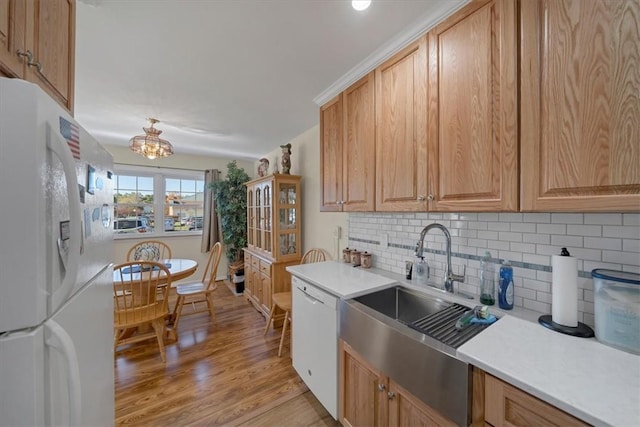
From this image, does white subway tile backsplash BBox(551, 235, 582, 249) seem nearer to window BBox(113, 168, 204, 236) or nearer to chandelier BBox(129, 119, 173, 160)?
chandelier BBox(129, 119, 173, 160)

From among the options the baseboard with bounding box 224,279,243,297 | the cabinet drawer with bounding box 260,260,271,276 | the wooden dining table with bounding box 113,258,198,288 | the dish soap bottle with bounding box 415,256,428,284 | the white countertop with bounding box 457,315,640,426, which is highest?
the dish soap bottle with bounding box 415,256,428,284

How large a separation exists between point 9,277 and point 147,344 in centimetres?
262

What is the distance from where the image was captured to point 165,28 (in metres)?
1.33

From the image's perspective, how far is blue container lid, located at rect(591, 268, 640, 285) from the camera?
2.60 feet

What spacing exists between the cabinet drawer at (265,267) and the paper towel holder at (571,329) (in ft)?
8.07

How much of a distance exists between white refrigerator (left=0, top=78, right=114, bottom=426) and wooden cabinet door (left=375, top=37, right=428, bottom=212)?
1381mm

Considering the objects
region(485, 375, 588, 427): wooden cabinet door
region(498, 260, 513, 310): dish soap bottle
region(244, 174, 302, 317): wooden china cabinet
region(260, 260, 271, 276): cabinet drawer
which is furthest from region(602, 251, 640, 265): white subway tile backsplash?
region(260, 260, 271, 276): cabinet drawer

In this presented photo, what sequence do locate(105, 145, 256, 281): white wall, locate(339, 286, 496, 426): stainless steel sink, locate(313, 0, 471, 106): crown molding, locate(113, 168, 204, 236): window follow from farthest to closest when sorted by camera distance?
locate(113, 168, 204, 236): window < locate(105, 145, 256, 281): white wall < locate(313, 0, 471, 106): crown molding < locate(339, 286, 496, 426): stainless steel sink

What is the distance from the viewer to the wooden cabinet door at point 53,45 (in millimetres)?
792

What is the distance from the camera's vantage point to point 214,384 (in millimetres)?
1900

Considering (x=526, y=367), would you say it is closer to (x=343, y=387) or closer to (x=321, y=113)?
(x=343, y=387)

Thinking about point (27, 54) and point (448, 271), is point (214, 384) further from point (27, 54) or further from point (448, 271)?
point (27, 54)

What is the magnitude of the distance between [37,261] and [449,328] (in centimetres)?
139

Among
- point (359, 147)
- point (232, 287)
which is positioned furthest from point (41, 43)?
point (232, 287)
